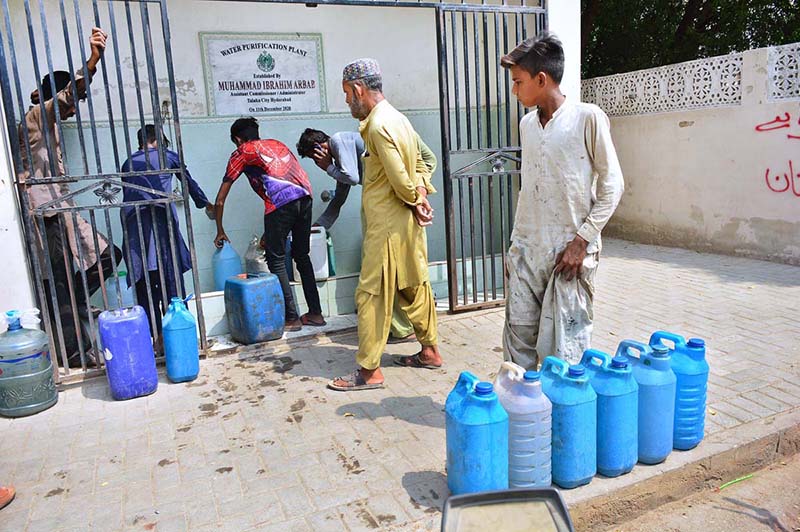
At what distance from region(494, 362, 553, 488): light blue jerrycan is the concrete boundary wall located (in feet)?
19.1

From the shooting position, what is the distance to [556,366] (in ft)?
8.67

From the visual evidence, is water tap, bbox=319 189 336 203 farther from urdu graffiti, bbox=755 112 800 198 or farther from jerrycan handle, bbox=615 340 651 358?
urdu graffiti, bbox=755 112 800 198

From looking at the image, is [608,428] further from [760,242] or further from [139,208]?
[760,242]

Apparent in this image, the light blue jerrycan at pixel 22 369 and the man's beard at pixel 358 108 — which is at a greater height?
the man's beard at pixel 358 108

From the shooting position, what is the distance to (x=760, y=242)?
7.23 metres

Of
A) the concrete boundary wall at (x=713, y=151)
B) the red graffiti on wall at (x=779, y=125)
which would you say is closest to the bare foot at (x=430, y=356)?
the concrete boundary wall at (x=713, y=151)

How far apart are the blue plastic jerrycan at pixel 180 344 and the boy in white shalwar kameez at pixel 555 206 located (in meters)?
2.22

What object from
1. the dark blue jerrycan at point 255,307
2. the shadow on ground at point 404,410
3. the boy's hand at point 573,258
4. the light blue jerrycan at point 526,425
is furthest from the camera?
the dark blue jerrycan at point 255,307

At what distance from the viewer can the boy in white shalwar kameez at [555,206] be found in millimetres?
2787

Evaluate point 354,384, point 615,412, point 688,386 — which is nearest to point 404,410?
point 354,384

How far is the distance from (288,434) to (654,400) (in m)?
1.86

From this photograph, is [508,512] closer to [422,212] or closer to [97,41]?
[422,212]

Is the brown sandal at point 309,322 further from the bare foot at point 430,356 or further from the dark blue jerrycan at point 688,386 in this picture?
the dark blue jerrycan at point 688,386

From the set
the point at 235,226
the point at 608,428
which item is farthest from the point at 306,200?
the point at 608,428
